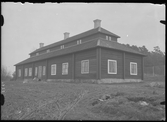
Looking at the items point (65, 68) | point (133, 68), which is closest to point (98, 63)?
point (65, 68)

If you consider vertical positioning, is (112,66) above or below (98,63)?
below

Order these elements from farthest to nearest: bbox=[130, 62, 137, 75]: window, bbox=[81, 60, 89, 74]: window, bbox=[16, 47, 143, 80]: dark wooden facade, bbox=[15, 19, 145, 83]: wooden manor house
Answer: bbox=[130, 62, 137, 75]: window, bbox=[81, 60, 89, 74]: window, bbox=[15, 19, 145, 83]: wooden manor house, bbox=[16, 47, 143, 80]: dark wooden facade

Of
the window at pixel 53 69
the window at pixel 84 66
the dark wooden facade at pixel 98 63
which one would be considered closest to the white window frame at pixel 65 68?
the dark wooden facade at pixel 98 63

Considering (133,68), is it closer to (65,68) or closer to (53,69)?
(65,68)

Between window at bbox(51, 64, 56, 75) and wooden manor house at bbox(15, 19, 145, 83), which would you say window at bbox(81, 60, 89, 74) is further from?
window at bbox(51, 64, 56, 75)

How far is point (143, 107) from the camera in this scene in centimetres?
641

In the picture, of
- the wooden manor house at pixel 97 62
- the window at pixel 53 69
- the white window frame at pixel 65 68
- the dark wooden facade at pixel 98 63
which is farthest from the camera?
the window at pixel 53 69

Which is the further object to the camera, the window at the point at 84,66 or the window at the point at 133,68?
the window at the point at 133,68

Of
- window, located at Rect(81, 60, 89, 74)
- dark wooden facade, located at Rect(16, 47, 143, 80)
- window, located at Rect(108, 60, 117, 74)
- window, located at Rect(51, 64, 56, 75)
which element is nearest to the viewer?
dark wooden facade, located at Rect(16, 47, 143, 80)

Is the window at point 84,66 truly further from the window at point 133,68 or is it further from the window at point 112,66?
the window at point 133,68

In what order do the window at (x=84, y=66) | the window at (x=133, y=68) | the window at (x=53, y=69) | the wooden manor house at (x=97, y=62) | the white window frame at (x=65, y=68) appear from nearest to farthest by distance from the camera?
the wooden manor house at (x=97, y=62), the window at (x=84, y=66), the window at (x=133, y=68), the white window frame at (x=65, y=68), the window at (x=53, y=69)

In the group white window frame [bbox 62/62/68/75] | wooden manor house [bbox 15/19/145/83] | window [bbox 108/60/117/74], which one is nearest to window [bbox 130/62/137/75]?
wooden manor house [bbox 15/19/145/83]

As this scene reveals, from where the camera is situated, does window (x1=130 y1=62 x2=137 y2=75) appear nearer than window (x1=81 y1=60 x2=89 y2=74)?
No

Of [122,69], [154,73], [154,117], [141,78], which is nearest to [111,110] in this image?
[154,117]
